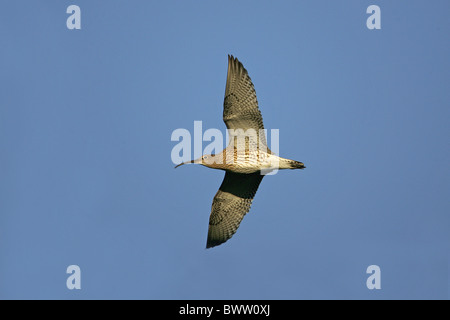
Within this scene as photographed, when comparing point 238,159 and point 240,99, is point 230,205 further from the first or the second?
point 240,99

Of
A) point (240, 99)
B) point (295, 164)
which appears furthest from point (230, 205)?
point (240, 99)

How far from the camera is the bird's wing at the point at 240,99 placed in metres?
14.4

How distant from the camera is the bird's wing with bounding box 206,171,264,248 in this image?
1606 centimetres

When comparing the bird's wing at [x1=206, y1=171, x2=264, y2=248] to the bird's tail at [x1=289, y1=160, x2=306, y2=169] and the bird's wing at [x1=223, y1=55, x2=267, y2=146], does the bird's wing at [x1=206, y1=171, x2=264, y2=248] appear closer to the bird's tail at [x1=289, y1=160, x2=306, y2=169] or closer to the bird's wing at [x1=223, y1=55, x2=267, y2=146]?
the bird's tail at [x1=289, y1=160, x2=306, y2=169]

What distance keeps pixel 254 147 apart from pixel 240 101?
52.2 inches

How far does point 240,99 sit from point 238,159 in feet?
5.38

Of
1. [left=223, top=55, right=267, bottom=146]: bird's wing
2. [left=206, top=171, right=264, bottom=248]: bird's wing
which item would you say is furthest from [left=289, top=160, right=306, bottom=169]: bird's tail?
[left=206, top=171, right=264, bottom=248]: bird's wing

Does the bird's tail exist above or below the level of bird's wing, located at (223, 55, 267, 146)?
below

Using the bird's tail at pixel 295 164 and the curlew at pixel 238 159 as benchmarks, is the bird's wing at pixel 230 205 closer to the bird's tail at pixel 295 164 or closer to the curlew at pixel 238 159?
the curlew at pixel 238 159

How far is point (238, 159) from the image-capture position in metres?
15.2

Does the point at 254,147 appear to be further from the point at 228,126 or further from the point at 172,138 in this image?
the point at 172,138

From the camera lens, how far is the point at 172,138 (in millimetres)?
16547
